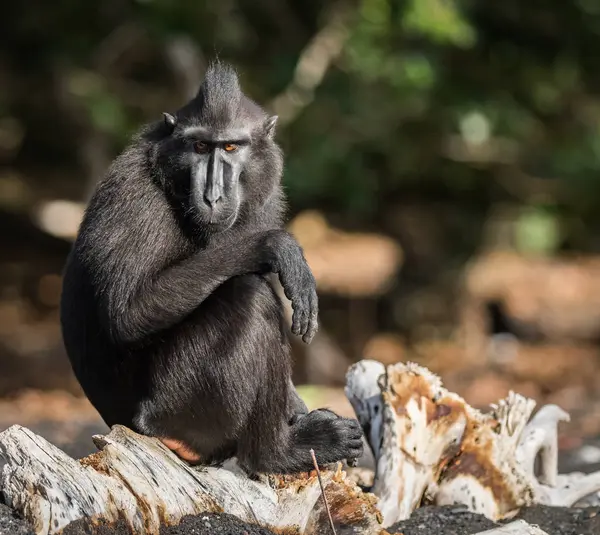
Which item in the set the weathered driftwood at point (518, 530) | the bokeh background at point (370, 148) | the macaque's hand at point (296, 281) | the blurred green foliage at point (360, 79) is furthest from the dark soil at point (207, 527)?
the blurred green foliage at point (360, 79)

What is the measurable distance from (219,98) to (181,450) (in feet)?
5.54

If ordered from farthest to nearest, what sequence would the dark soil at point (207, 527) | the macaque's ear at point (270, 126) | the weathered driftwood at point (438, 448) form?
the weathered driftwood at point (438, 448), the macaque's ear at point (270, 126), the dark soil at point (207, 527)

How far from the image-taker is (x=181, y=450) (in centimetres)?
477

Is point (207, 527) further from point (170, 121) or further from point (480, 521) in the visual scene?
point (170, 121)

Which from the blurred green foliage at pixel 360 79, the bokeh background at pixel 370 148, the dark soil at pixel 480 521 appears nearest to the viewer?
the dark soil at pixel 480 521

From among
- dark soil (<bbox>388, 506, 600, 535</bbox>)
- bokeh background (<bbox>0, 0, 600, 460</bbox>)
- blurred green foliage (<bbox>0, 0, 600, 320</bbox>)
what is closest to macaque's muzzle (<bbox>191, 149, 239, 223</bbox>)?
dark soil (<bbox>388, 506, 600, 535</bbox>)

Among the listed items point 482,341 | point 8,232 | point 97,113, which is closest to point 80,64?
point 97,113

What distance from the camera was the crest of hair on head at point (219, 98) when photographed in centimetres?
470

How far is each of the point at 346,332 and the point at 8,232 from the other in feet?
17.8

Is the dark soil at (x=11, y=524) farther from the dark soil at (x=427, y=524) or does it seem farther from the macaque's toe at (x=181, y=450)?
the macaque's toe at (x=181, y=450)

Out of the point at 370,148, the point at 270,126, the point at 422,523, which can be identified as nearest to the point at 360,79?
the point at 370,148

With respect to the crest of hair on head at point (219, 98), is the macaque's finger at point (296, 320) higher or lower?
lower

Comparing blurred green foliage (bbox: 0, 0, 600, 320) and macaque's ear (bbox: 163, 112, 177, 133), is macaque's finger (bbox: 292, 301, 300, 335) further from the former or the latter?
blurred green foliage (bbox: 0, 0, 600, 320)

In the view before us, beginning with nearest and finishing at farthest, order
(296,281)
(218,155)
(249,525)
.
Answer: (249,525) < (296,281) < (218,155)
